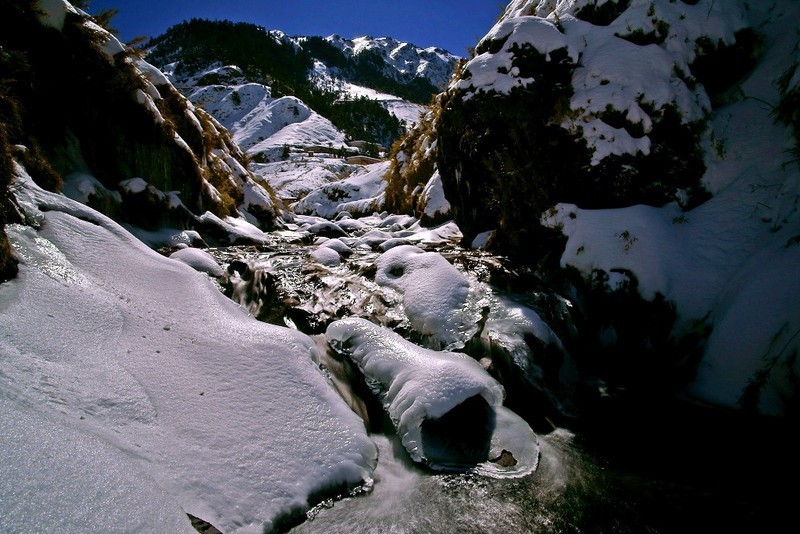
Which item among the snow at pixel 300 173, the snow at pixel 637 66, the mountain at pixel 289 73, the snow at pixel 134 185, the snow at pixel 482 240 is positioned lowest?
the snow at pixel 134 185

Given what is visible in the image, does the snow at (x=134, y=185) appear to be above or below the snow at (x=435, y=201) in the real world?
below

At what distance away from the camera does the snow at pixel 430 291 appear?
19.4ft

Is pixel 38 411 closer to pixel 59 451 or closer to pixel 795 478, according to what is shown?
pixel 59 451

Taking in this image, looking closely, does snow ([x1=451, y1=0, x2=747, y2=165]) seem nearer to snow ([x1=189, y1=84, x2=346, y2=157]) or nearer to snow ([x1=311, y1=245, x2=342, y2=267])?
snow ([x1=311, y1=245, x2=342, y2=267])

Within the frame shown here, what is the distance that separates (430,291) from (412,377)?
256 cm

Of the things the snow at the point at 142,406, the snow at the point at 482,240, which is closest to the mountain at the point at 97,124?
the snow at the point at 142,406

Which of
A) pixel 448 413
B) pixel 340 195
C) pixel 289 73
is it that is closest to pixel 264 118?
pixel 340 195

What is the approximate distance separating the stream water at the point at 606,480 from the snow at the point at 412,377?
322mm

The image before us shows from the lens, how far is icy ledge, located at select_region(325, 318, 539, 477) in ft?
12.7

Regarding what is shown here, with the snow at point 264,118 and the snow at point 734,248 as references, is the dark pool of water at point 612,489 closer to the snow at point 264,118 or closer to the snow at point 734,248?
the snow at point 734,248

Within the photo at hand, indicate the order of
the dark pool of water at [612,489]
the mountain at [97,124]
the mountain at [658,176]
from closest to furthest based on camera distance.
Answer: the dark pool of water at [612,489] < the mountain at [658,176] < the mountain at [97,124]

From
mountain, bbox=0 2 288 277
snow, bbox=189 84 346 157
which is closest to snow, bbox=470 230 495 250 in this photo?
mountain, bbox=0 2 288 277

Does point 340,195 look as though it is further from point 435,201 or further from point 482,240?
point 482,240

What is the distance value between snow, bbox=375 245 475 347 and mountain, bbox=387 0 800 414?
103 inches
